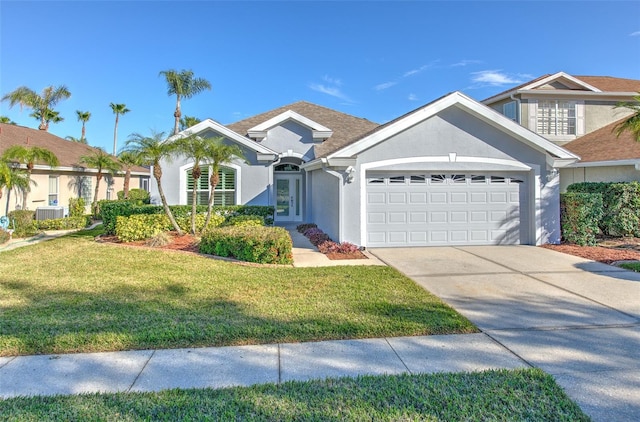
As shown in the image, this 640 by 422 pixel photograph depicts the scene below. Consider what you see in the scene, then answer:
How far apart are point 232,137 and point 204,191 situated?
103 inches

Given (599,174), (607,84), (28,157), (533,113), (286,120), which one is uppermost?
(607,84)

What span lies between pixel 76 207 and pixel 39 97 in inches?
663

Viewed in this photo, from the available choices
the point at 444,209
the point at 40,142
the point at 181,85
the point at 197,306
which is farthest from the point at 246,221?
the point at 181,85

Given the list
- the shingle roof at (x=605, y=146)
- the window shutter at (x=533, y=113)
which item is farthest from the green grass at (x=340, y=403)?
the window shutter at (x=533, y=113)

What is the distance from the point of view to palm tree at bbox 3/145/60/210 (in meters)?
15.2

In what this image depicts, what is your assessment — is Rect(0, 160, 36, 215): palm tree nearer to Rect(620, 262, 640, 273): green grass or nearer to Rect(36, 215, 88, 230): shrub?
Rect(36, 215, 88, 230): shrub

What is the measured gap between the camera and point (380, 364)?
13.6 feet

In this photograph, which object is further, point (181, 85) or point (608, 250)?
point (181, 85)

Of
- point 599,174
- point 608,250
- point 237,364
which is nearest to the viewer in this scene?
point 237,364

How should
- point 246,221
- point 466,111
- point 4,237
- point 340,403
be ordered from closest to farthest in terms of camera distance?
point 340,403, point 466,111, point 246,221, point 4,237

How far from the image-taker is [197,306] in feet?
19.7

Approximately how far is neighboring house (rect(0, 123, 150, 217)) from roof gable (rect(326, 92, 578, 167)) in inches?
572

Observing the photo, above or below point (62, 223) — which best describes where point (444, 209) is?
above

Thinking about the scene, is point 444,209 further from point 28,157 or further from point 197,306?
point 28,157
